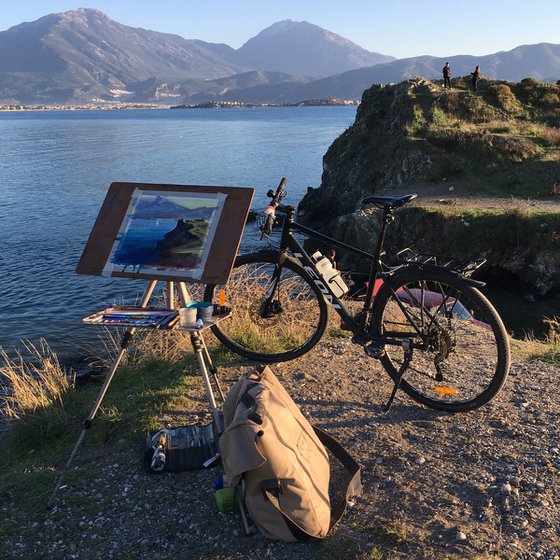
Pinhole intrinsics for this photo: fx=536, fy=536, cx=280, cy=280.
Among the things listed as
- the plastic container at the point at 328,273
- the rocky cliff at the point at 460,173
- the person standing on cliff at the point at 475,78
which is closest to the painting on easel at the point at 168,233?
the plastic container at the point at 328,273

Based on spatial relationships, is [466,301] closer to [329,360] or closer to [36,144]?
[329,360]

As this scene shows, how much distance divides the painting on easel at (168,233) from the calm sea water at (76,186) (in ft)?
32.3

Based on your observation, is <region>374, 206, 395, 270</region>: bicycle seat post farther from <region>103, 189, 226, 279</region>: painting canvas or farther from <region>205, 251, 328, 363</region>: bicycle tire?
<region>103, 189, 226, 279</region>: painting canvas

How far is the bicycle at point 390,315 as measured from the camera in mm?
4594

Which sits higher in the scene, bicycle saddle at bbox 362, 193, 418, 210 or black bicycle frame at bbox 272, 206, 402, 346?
bicycle saddle at bbox 362, 193, 418, 210

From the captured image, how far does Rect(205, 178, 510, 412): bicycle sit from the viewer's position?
15.1ft

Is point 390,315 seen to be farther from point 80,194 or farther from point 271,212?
point 80,194

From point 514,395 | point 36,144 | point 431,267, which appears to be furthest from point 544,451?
point 36,144

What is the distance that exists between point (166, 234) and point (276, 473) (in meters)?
2.06

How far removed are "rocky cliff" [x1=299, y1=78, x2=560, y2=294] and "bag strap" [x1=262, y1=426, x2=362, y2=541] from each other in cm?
1605

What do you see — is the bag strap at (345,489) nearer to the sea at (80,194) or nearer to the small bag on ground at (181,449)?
the small bag on ground at (181,449)

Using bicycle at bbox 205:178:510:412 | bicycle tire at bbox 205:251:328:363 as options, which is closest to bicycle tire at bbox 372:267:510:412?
bicycle at bbox 205:178:510:412

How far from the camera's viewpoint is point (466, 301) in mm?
4672

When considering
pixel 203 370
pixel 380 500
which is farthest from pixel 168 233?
pixel 380 500
